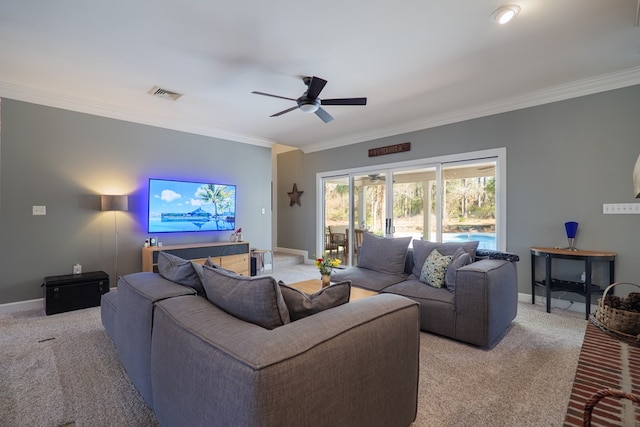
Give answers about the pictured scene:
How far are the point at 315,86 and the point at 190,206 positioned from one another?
3.15 meters

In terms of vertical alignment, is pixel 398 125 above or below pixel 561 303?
above

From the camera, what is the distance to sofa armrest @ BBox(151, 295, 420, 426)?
91 centimetres

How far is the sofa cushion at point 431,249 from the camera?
3191mm

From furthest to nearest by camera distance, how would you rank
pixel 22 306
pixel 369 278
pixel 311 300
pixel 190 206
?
pixel 190 206, pixel 22 306, pixel 369 278, pixel 311 300

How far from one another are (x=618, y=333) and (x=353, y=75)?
10.0 ft

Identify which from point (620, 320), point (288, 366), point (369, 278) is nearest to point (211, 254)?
point (369, 278)

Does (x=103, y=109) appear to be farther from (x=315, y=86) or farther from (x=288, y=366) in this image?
(x=288, y=366)

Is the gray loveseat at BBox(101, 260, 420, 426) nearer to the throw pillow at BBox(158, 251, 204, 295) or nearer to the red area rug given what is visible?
the throw pillow at BBox(158, 251, 204, 295)

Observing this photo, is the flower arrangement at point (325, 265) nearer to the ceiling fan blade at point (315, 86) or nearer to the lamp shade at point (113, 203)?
the ceiling fan blade at point (315, 86)

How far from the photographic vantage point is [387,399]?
51.0 inches

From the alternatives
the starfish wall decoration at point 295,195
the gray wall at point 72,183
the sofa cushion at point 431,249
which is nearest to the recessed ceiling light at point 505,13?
the sofa cushion at point 431,249

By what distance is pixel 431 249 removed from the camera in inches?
136

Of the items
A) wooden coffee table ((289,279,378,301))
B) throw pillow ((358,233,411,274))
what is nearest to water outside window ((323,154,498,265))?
throw pillow ((358,233,411,274))

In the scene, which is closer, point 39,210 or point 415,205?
point 39,210
